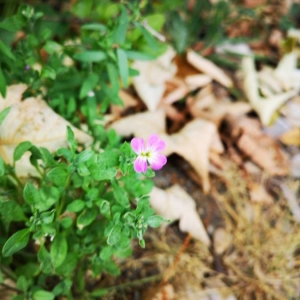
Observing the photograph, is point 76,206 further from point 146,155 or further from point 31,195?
point 146,155

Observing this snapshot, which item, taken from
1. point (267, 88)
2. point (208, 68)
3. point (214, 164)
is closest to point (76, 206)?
point (214, 164)

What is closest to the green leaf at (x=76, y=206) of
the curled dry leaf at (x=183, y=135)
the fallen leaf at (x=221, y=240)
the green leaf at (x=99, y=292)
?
the green leaf at (x=99, y=292)

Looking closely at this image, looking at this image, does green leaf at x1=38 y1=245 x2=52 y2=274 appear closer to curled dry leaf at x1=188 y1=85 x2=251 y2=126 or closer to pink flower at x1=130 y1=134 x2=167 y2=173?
pink flower at x1=130 y1=134 x2=167 y2=173

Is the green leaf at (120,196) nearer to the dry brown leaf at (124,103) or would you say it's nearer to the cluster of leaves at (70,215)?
the cluster of leaves at (70,215)

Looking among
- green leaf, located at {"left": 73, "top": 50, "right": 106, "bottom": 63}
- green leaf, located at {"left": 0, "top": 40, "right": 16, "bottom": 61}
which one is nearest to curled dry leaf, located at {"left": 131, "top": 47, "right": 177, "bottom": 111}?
green leaf, located at {"left": 73, "top": 50, "right": 106, "bottom": 63}

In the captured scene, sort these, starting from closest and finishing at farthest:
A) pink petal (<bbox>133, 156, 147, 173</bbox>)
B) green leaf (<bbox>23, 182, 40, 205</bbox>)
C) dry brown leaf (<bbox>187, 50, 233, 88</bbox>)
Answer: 1. pink petal (<bbox>133, 156, 147, 173</bbox>)
2. green leaf (<bbox>23, 182, 40, 205</bbox>)
3. dry brown leaf (<bbox>187, 50, 233, 88</bbox>)
